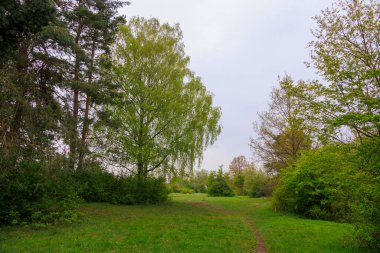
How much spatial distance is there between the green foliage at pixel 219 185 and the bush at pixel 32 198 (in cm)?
3942

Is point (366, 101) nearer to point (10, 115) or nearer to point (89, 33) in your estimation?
point (10, 115)

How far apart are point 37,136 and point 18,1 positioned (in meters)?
7.36

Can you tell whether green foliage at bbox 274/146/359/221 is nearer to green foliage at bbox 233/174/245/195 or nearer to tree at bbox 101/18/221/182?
tree at bbox 101/18/221/182

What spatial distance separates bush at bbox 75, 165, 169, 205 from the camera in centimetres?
2352

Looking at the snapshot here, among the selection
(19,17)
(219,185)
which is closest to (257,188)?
(219,185)

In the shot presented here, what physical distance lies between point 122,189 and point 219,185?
3128 centimetres

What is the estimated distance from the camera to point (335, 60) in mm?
10562

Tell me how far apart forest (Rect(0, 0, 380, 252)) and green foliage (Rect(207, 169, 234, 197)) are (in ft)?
78.4

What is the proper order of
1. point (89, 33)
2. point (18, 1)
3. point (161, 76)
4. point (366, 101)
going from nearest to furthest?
point (18, 1)
point (366, 101)
point (89, 33)
point (161, 76)

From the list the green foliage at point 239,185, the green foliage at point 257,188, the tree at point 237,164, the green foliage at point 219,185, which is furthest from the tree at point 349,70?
the tree at point 237,164

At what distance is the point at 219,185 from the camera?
53844 millimetres

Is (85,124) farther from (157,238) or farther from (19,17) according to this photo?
(19,17)

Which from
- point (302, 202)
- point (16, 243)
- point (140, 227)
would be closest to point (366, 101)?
point (140, 227)

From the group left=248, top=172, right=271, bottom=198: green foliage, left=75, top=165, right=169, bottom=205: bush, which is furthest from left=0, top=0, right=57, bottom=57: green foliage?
left=248, top=172, right=271, bottom=198: green foliage
